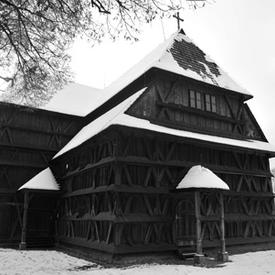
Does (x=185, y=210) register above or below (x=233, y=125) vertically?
below

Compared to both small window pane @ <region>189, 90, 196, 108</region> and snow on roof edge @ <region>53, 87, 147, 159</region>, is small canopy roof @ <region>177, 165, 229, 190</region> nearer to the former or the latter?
snow on roof edge @ <region>53, 87, 147, 159</region>

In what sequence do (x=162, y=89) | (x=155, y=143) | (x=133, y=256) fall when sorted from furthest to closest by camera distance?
1. (x=162, y=89)
2. (x=155, y=143)
3. (x=133, y=256)

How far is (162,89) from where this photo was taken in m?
15.5

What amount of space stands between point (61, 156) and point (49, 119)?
3.96m

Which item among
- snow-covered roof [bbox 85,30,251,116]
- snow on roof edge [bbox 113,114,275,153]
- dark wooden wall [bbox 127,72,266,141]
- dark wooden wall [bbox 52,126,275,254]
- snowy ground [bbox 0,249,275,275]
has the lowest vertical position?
snowy ground [bbox 0,249,275,275]

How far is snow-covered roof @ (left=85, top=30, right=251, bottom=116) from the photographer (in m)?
16.0

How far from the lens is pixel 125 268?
36.9ft

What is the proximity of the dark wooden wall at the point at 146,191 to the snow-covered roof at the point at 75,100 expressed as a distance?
512 centimetres

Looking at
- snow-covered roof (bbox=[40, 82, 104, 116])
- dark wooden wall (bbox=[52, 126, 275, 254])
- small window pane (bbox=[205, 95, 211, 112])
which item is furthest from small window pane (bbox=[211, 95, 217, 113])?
snow-covered roof (bbox=[40, 82, 104, 116])

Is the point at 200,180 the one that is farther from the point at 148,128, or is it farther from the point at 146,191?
the point at 148,128

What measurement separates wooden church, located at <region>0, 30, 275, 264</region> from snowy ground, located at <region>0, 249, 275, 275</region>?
0.99 m

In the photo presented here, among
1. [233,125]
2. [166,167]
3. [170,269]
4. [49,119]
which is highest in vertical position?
[49,119]

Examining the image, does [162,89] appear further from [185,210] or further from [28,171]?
[28,171]

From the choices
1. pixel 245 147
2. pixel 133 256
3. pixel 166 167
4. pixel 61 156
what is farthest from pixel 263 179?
pixel 61 156
